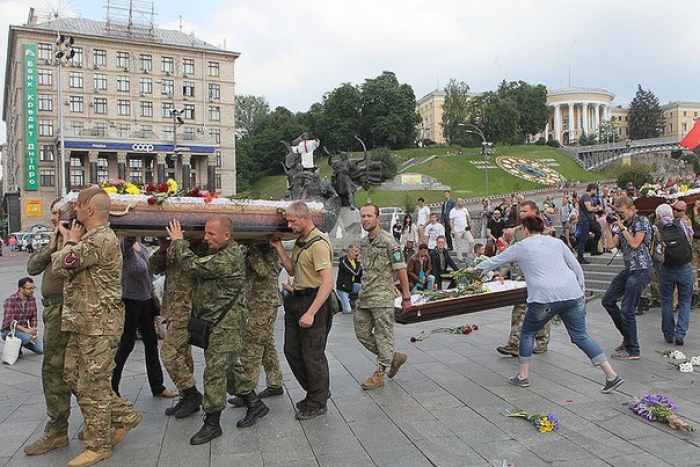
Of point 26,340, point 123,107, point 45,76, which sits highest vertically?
point 45,76

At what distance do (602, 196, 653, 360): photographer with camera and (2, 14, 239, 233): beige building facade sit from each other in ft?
179

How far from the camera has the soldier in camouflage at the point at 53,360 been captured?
4.41 meters

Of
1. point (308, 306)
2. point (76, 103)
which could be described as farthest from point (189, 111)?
point (308, 306)

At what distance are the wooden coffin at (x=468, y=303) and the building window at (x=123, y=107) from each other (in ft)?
223

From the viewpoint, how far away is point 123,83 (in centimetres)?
6781

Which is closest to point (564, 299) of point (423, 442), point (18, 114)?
point (423, 442)

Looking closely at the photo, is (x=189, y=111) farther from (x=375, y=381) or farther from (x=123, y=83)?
(x=375, y=381)

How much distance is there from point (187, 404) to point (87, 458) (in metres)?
1.16

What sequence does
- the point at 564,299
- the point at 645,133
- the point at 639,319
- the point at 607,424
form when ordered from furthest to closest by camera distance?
the point at 645,133, the point at 639,319, the point at 564,299, the point at 607,424

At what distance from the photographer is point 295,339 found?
526cm

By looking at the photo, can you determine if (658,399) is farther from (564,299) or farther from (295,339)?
(295,339)

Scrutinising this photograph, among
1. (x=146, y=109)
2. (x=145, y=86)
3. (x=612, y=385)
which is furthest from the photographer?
(x=146, y=109)

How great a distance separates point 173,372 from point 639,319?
7.65 m

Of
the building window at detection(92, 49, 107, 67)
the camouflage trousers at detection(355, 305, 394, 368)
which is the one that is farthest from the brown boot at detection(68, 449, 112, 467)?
the building window at detection(92, 49, 107, 67)
